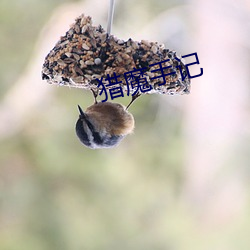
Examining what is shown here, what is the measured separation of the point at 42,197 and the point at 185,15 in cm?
147

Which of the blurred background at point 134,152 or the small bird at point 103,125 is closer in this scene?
the small bird at point 103,125

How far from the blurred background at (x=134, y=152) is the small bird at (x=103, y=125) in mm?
1617

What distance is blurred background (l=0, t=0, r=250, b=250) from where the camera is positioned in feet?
9.34

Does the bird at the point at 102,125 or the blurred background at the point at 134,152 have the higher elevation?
the blurred background at the point at 134,152

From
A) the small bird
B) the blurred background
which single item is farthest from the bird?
the blurred background

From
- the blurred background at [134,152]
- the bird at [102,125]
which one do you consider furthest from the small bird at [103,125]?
the blurred background at [134,152]

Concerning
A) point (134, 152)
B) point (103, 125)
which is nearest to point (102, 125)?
point (103, 125)

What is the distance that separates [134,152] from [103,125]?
204 centimetres

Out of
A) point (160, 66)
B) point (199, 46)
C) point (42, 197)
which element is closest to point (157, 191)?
point (42, 197)

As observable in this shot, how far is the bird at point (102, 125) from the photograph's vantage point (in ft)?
3.77

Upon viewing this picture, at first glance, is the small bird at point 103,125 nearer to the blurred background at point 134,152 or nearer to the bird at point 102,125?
the bird at point 102,125
